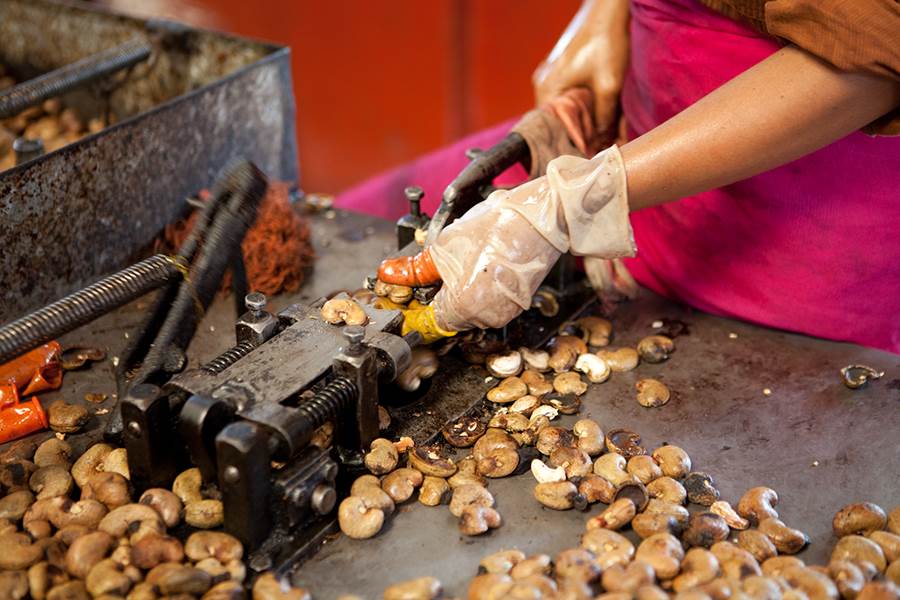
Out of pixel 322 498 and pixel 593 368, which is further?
pixel 593 368

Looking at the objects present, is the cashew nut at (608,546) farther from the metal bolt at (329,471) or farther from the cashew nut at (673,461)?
the metal bolt at (329,471)

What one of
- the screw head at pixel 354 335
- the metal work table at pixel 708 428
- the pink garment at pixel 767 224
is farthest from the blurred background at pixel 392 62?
the screw head at pixel 354 335

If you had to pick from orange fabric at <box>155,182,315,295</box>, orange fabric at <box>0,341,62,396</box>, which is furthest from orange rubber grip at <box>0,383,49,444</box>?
orange fabric at <box>155,182,315,295</box>

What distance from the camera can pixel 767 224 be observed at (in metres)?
1.75

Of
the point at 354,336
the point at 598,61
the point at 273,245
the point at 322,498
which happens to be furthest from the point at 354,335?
the point at 598,61

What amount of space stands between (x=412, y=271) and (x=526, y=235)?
0.64 feet

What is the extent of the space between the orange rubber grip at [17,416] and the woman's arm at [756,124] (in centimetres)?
98

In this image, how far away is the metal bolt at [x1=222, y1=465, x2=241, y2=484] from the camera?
120 centimetres

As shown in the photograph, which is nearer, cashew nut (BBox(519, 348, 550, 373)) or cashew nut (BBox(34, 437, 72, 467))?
cashew nut (BBox(34, 437, 72, 467))

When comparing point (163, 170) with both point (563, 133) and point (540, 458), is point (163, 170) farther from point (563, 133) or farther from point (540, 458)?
point (540, 458)

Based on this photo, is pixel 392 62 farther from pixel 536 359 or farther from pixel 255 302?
pixel 255 302

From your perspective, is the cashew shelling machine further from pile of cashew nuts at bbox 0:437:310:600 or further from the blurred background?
the blurred background

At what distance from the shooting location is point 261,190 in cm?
169

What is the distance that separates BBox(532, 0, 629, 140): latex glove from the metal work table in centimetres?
45
